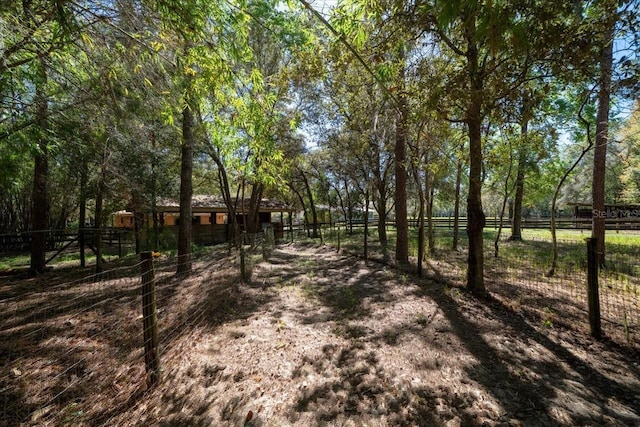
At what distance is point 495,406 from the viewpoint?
7.97 ft

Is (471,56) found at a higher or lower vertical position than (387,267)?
higher

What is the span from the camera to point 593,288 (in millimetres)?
3615

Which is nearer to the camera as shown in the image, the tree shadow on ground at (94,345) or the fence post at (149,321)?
the tree shadow on ground at (94,345)

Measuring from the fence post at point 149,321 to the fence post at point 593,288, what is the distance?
5.33 meters

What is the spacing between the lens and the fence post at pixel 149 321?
277 cm

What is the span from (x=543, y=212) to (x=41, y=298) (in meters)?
69.7

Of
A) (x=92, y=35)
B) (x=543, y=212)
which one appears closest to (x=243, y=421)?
(x=92, y=35)

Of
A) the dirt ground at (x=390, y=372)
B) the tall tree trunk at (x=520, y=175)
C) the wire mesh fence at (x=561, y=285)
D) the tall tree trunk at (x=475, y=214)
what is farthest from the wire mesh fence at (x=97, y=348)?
the tall tree trunk at (x=520, y=175)

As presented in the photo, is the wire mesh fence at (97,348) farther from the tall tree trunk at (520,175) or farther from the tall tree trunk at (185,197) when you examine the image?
the tall tree trunk at (520,175)

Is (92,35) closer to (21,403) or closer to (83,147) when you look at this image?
(83,147)

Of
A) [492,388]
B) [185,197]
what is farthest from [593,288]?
[185,197]

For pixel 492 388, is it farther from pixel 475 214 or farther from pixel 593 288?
pixel 475 214

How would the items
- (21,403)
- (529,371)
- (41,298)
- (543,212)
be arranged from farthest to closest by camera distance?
(543,212), (41,298), (529,371), (21,403)

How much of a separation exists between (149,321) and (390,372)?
2624 millimetres
